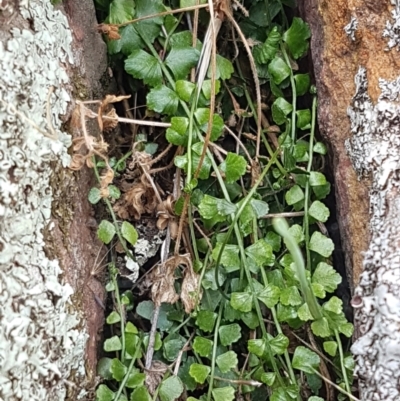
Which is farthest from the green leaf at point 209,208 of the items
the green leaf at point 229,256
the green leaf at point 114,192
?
the green leaf at point 114,192

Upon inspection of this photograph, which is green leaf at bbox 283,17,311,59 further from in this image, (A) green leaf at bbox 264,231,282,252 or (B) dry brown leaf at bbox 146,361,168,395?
(B) dry brown leaf at bbox 146,361,168,395

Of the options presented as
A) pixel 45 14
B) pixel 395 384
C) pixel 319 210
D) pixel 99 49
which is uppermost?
pixel 45 14

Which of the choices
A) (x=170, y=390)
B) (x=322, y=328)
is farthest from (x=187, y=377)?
(x=322, y=328)

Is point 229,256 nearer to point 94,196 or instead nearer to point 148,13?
point 94,196

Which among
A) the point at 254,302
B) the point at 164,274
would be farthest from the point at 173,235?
the point at 254,302

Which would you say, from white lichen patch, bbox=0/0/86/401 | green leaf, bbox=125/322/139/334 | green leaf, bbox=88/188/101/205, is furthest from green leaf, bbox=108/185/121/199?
green leaf, bbox=125/322/139/334

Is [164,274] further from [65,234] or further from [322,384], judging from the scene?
[322,384]
